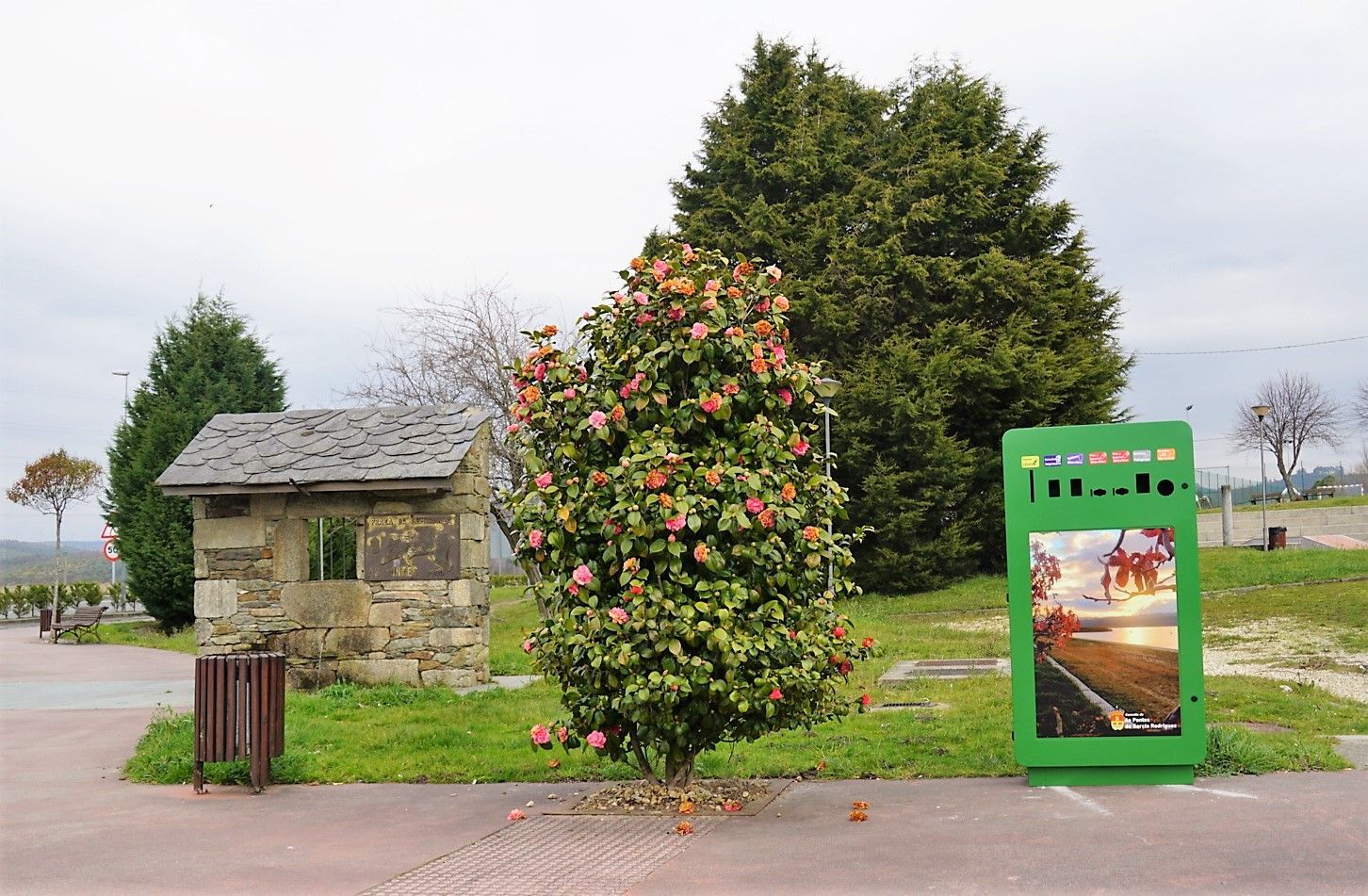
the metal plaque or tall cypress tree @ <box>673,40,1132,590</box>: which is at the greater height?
tall cypress tree @ <box>673,40,1132,590</box>

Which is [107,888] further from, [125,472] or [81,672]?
[125,472]

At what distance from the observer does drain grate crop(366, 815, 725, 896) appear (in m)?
6.07

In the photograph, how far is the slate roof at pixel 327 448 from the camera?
13844 millimetres

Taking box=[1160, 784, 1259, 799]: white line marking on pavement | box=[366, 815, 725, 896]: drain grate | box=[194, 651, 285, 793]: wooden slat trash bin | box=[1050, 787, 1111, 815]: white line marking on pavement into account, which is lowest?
box=[366, 815, 725, 896]: drain grate

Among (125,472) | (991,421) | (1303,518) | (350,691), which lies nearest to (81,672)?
(350,691)

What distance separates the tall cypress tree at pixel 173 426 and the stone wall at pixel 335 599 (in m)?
11.6

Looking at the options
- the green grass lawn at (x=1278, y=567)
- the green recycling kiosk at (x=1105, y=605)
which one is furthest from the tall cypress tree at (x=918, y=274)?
the green recycling kiosk at (x=1105, y=605)

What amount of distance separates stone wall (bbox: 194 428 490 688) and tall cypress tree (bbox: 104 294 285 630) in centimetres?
1160

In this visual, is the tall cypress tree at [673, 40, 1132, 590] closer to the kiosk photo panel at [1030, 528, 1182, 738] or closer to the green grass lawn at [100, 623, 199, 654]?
the green grass lawn at [100, 623, 199, 654]

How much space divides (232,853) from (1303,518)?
43.5 metres

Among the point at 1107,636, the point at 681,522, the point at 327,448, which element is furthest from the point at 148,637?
the point at 1107,636

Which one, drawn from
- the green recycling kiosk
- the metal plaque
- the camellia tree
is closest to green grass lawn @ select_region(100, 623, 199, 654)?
the metal plaque

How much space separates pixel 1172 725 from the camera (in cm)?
770

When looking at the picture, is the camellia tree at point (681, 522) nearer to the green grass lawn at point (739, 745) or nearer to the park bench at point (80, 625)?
the green grass lawn at point (739, 745)
